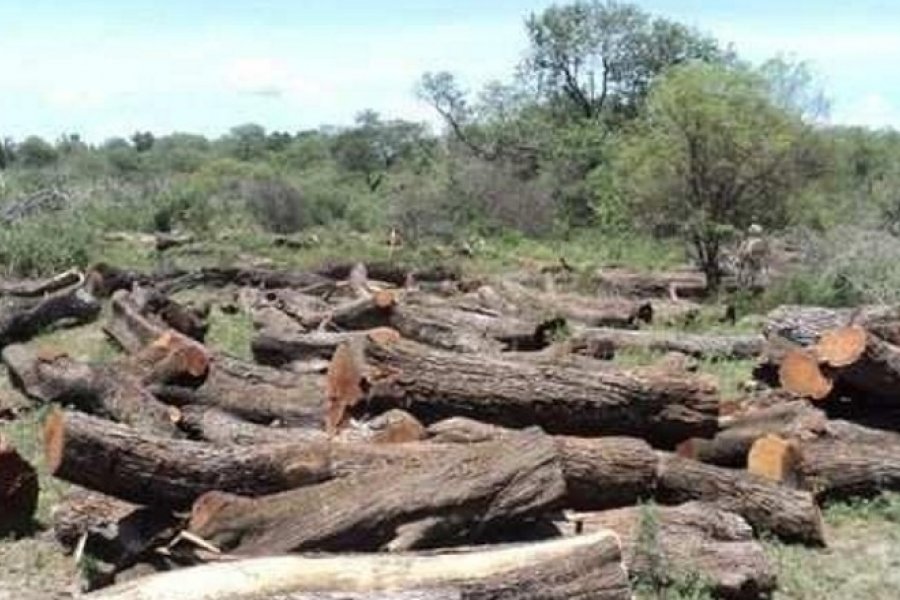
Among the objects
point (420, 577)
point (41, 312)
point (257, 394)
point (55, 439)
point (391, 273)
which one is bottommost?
point (391, 273)

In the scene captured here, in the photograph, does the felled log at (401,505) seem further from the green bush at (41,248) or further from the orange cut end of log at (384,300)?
the green bush at (41,248)

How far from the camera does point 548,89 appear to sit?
51500mm

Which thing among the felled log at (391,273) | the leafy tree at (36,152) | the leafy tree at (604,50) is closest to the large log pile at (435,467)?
the felled log at (391,273)

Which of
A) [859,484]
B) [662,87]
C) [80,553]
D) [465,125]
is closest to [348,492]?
[80,553]

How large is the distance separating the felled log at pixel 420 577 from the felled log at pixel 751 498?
1928 millimetres

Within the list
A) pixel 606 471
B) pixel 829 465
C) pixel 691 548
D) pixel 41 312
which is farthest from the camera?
pixel 41 312

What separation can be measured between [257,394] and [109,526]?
3.11 m

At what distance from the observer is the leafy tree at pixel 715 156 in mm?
24281

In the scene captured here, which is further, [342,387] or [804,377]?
[804,377]

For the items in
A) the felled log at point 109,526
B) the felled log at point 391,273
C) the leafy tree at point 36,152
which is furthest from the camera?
the leafy tree at point 36,152

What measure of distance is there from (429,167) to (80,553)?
39.8m

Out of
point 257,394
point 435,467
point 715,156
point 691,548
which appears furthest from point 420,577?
point 715,156

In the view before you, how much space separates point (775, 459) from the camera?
8.70 metres

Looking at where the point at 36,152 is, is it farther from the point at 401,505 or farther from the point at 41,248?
the point at 401,505
